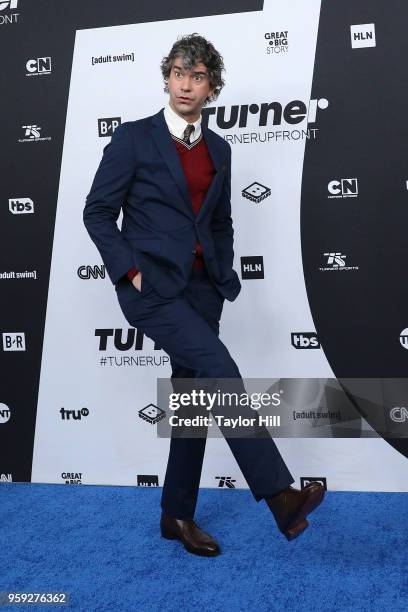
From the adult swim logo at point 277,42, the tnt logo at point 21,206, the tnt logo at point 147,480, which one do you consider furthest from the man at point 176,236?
the tnt logo at point 21,206

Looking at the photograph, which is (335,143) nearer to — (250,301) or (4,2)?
(250,301)

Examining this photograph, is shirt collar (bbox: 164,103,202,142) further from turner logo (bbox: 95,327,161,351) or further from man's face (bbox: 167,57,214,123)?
turner logo (bbox: 95,327,161,351)

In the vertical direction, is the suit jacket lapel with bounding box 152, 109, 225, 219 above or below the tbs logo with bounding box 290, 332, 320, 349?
above

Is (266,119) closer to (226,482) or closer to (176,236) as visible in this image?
(176,236)

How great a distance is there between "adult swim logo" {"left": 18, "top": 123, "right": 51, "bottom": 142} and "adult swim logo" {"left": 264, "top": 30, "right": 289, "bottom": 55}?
3.56 ft

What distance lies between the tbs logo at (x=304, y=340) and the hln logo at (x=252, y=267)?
31cm

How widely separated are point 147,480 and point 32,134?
1.71 metres

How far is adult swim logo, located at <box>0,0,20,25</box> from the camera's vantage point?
309cm

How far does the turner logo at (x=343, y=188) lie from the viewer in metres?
2.81

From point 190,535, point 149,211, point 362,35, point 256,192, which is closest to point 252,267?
point 256,192

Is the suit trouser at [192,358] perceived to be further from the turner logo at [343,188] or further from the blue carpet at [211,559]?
the turner logo at [343,188]

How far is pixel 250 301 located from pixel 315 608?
4.48ft

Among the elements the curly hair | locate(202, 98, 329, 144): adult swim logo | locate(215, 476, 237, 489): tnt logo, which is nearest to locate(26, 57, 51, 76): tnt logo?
locate(202, 98, 329, 144): adult swim logo

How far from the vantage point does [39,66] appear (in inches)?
121
